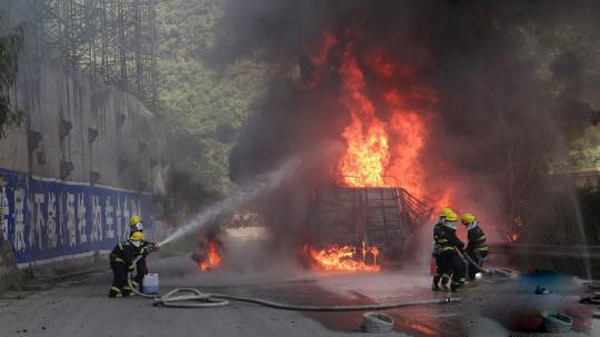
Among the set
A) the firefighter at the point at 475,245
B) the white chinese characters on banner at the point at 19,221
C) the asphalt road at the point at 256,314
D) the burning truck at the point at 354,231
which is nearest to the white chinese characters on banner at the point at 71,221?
the white chinese characters on banner at the point at 19,221

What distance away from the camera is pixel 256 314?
10.4 m

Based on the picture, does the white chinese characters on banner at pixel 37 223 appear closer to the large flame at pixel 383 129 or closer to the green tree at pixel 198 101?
the large flame at pixel 383 129

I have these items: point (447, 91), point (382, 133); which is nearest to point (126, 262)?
point (382, 133)

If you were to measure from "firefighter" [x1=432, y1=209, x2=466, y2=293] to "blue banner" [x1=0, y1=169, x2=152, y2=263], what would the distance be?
405 inches

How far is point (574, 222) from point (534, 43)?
28.4 ft

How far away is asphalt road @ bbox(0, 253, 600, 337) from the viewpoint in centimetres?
891

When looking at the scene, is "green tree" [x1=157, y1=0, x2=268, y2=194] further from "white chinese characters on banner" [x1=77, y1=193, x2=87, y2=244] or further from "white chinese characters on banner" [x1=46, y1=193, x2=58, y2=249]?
"white chinese characters on banner" [x1=46, y1=193, x2=58, y2=249]

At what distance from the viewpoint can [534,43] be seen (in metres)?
30.0

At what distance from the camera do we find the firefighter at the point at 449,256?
12.5m

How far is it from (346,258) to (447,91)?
8647mm

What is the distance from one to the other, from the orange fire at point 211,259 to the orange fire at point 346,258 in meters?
3.24

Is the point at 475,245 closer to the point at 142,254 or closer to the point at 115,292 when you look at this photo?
the point at 142,254

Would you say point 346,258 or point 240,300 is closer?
point 240,300

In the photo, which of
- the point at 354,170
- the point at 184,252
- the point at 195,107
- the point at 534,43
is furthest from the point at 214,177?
the point at 354,170
